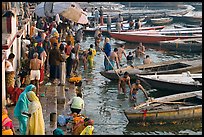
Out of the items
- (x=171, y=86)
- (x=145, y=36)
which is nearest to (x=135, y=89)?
(x=171, y=86)

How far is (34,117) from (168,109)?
510cm

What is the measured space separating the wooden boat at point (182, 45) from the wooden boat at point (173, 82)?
393 inches

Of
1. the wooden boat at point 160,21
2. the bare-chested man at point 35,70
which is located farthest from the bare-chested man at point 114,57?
the wooden boat at point 160,21

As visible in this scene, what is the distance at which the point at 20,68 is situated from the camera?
19156mm

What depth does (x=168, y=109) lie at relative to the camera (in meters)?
15.4

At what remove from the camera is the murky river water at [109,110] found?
14867mm

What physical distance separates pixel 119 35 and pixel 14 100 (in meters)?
17.2

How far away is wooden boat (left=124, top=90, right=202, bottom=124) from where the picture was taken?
14984mm

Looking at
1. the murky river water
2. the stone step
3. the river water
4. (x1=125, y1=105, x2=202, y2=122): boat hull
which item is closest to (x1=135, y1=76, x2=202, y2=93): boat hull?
the river water

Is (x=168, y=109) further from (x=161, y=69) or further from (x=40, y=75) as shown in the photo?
(x=161, y=69)

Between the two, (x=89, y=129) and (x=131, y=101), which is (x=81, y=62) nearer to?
(x=131, y=101)

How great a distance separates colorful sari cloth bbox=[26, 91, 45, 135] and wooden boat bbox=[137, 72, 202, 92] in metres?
7.44

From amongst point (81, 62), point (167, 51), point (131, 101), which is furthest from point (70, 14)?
point (167, 51)

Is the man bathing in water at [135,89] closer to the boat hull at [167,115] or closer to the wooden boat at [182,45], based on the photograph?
the boat hull at [167,115]
